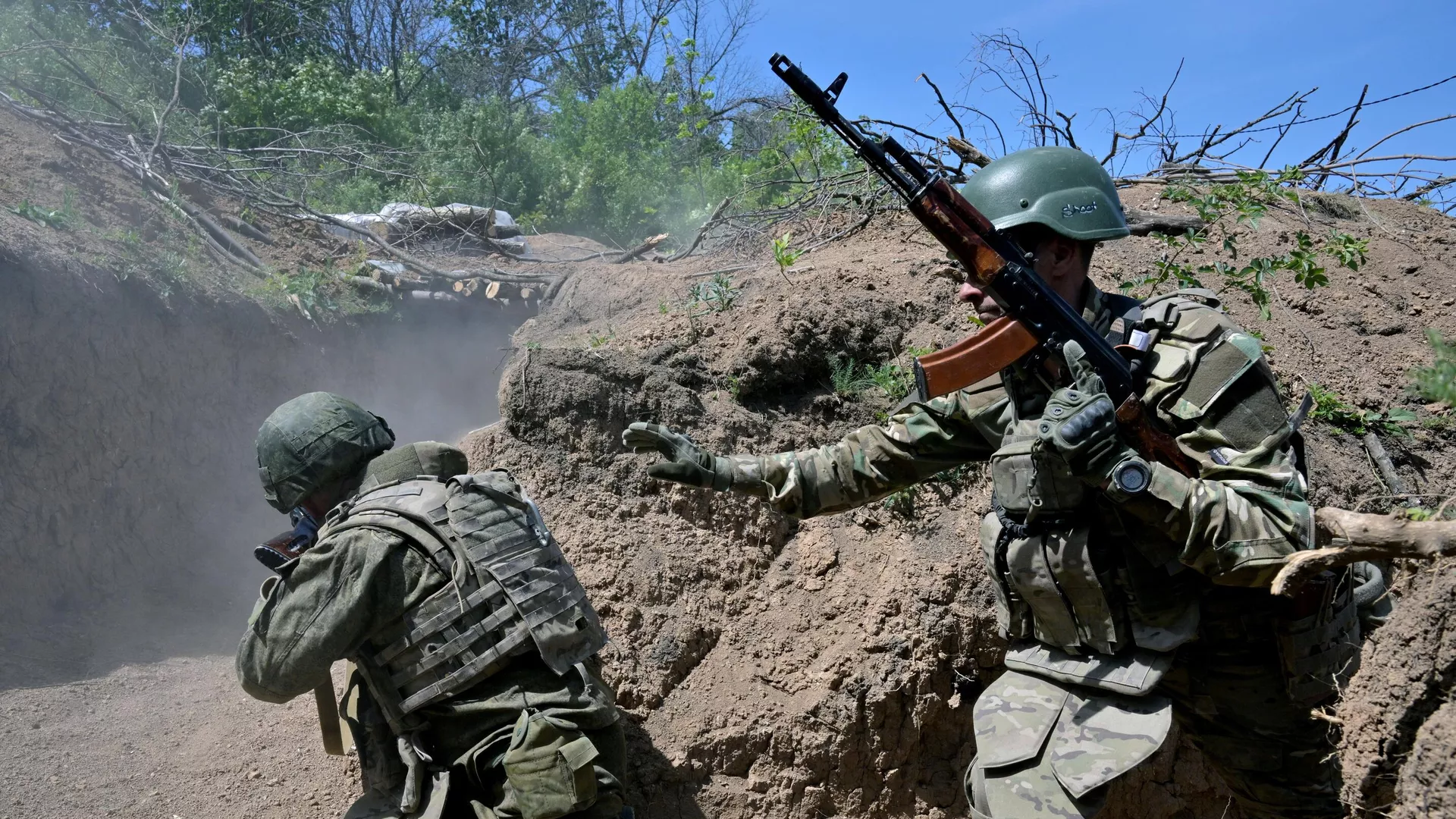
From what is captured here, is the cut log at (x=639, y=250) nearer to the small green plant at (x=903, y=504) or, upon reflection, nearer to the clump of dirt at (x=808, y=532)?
the clump of dirt at (x=808, y=532)

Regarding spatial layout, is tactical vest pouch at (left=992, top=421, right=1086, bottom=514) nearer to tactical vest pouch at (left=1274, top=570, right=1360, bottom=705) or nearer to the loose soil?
tactical vest pouch at (left=1274, top=570, right=1360, bottom=705)

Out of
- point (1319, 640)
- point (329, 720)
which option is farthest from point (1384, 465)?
point (329, 720)

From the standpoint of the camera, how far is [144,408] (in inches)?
285

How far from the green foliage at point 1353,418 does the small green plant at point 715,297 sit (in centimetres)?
291

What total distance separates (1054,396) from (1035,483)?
0.31 meters

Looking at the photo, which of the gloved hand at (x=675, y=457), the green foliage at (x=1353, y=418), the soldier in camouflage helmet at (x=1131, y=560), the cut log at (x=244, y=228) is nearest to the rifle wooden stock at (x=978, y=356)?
the soldier in camouflage helmet at (x=1131, y=560)

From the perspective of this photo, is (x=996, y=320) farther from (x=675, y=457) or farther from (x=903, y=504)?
(x=903, y=504)

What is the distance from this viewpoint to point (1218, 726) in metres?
2.97

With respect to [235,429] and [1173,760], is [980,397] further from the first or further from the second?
[235,429]

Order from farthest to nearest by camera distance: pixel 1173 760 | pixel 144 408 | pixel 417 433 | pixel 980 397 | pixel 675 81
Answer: pixel 675 81 < pixel 417 433 < pixel 144 408 < pixel 1173 760 < pixel 980 397

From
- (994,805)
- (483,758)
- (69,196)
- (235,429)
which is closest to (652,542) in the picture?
(483,758)

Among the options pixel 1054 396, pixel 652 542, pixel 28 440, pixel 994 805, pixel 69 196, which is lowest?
pixel 994 805

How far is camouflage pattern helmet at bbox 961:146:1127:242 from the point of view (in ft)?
9.34

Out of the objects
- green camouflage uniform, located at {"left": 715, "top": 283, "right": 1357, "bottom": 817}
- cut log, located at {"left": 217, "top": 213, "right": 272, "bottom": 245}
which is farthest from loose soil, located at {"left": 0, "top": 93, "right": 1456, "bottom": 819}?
cut log, located at {"left": 217, "top": 213, "right": 272, "bottom": 245}
